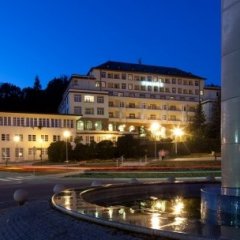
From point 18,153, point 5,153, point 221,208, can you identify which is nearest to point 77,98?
point 18,153

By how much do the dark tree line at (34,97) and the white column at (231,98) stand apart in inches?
5384

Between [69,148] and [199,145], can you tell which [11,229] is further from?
[199,145]

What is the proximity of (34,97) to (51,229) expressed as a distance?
147369 millimetres

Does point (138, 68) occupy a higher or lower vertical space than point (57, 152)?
higher

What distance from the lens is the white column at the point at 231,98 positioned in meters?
11.6

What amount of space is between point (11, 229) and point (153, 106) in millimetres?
115103

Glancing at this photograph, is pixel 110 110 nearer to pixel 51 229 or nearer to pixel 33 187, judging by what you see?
pixel 33 187

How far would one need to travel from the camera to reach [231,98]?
11844mm

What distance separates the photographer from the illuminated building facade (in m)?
112

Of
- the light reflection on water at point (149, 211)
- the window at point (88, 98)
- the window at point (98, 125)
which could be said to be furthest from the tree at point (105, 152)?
the light reflection on water at point (149, 211)

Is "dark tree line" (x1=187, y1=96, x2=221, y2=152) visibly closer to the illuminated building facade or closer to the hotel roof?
the illuminated building facade

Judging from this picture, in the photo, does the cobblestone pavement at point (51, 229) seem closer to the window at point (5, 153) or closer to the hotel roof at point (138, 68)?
the window at point (5, 153)

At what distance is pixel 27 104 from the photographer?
151 meters

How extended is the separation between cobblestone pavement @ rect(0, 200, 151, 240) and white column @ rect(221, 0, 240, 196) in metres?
3.82
